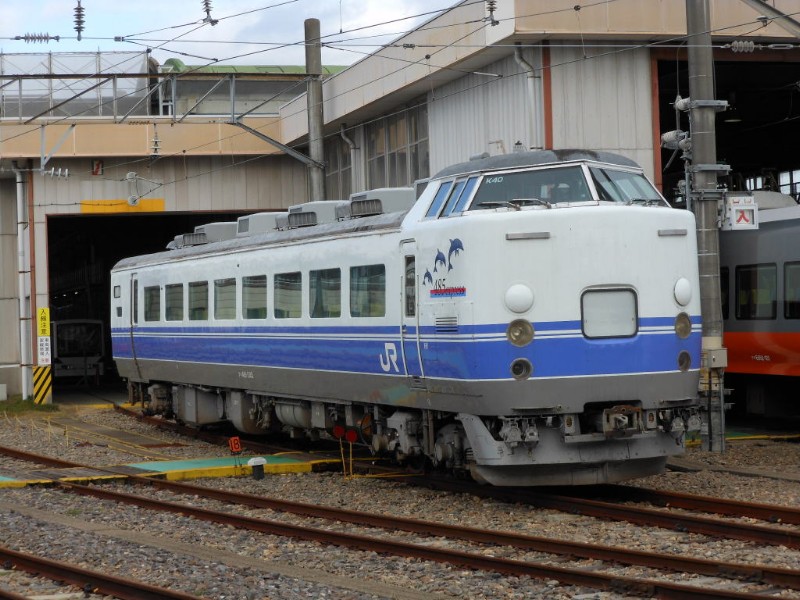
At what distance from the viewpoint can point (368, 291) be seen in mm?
14008

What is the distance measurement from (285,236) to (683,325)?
19.7 ft

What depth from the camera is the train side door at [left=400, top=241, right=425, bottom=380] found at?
12.9 m

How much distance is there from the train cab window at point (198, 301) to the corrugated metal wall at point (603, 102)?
6005mm

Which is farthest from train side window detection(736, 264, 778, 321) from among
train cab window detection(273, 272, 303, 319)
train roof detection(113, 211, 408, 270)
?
train cab window detection(273, 272, 303, 319)

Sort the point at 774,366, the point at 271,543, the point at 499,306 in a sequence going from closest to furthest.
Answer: the point at 271,543
the point at 499,306
the point at 774,366

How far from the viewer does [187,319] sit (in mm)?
19922

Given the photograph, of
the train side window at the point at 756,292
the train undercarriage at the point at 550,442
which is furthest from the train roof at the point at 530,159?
the train side window at the point at 756,292

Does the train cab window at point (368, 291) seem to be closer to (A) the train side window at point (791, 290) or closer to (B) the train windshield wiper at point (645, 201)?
(B) the train windshield wiper at point (645, 201)

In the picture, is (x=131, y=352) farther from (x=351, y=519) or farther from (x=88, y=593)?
(x=88, y=593)

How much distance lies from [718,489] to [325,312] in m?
5.03

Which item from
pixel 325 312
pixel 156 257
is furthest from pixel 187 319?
pixel 325 312

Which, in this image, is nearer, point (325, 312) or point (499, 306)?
point (499, 306)

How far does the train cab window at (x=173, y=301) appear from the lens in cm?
2031

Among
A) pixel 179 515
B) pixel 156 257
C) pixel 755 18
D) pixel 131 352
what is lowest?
pixel 179 515
